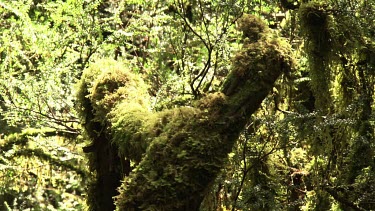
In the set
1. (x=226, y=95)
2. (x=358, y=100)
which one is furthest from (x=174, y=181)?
(x=358, y=100)

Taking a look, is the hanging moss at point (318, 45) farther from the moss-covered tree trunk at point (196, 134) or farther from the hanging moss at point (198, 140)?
the hanging moss at point (198, 140)

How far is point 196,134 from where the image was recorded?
2.53 meters

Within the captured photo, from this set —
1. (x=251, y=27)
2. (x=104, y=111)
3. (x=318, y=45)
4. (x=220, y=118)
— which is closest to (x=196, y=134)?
(x=220, y=118)

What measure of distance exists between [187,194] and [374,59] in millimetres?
2111

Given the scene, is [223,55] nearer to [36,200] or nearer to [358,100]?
[358,100]

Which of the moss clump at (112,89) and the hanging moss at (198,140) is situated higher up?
the moss clump at (112,89)

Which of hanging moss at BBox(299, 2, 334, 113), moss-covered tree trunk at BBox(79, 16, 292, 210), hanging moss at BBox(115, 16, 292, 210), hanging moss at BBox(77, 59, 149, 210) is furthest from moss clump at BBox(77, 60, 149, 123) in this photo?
hanging moss at BBox(299, 2, 334, 113)

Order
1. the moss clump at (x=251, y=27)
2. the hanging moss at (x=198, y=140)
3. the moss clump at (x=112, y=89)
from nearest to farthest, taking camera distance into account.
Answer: the hanging moss at (x=198, y=140) → the moss clump at (x=251, y=27) → the moss clump at (x=112, y=89)

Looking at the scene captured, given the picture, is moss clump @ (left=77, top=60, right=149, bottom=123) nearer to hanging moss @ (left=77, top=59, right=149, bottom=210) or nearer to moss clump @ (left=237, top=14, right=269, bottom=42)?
hanging moss @ (left=77, top=59, right=149, bottom=210)

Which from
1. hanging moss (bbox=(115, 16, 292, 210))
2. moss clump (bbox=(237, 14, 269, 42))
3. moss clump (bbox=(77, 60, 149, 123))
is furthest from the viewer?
moss clump (bbox=(77, 60, 149, 123))

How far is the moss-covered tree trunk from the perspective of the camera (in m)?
2.45

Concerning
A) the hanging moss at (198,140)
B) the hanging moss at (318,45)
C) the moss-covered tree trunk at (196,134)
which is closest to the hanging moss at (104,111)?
the moss-covered tree trunk at (196,134)

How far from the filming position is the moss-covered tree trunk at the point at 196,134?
245 cm

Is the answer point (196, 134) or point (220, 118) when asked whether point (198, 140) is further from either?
point (220, 118)
